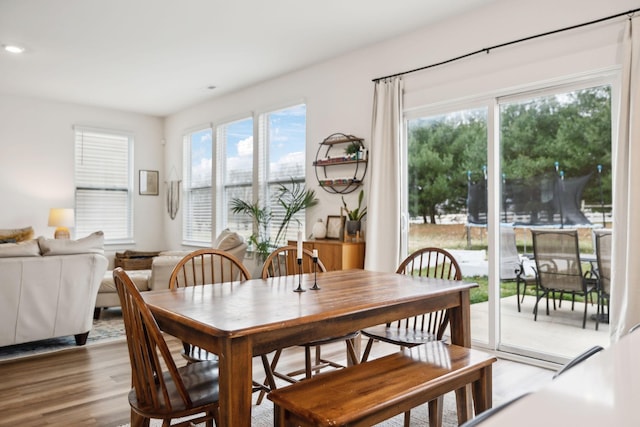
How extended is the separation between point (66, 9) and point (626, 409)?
178 inches

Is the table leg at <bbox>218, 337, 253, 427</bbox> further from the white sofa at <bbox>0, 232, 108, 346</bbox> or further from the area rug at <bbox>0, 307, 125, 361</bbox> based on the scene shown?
the area rug at <bbox>0, 307, 125, 361</bbox>

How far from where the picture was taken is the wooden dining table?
4.99 ft

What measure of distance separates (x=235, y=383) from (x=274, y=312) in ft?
1.09

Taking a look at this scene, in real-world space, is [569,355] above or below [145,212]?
below

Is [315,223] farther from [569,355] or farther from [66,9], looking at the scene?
[66,9]

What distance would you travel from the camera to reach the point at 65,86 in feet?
20.2

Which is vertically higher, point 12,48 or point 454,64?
point 12,48

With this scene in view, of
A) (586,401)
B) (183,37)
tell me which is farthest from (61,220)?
(586,401)

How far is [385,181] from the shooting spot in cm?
441

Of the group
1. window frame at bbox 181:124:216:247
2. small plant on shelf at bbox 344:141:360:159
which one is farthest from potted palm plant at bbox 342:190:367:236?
window frame at bbox 181:124:216:247

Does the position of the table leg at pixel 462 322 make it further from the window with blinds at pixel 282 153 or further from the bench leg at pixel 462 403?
the window with blinds at pixel 282 153

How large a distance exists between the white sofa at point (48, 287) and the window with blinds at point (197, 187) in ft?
9.90

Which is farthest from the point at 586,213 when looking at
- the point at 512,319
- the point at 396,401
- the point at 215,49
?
the point at 215,49

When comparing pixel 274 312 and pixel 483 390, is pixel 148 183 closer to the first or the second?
pixel 274 312
